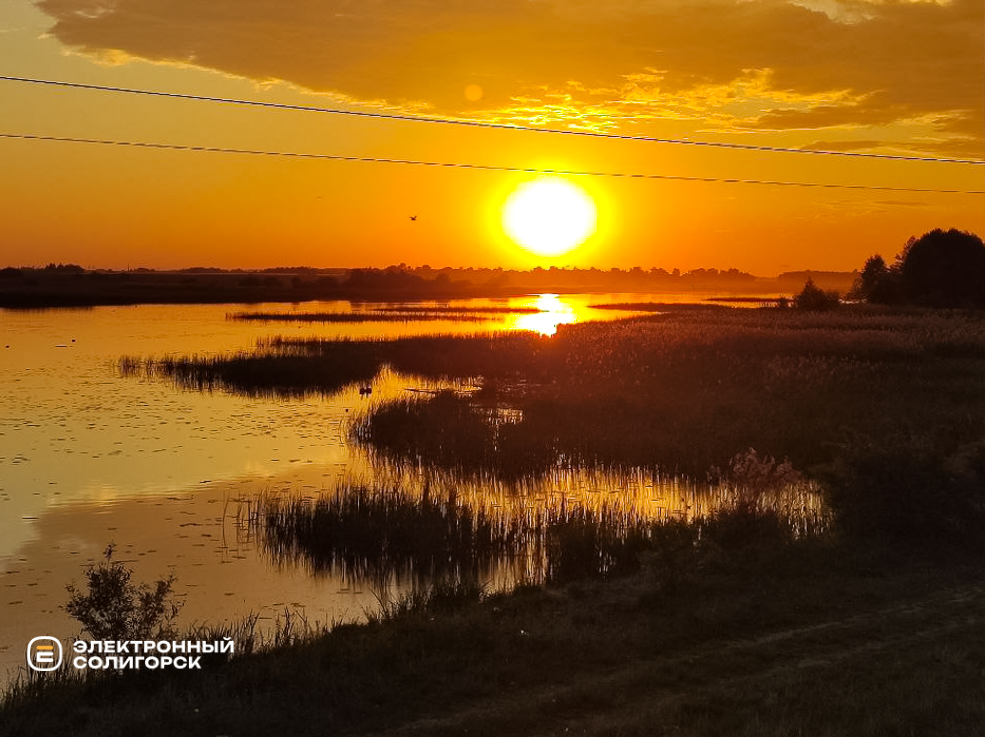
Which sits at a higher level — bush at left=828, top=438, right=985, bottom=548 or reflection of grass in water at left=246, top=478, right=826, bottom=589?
bush at left=828, top=438, right=985, bottom=548

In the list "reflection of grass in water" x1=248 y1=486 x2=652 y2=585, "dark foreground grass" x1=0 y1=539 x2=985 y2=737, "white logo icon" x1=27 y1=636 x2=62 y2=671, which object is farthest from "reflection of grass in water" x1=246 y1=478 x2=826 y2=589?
"white logo icon" x1=27 y1=636 x2=62 y2=671

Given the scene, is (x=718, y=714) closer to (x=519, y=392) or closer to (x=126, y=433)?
(x=126, y=433)

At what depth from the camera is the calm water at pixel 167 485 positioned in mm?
15156

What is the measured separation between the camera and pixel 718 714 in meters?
9.16

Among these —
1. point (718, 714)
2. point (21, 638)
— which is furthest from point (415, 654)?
point (21, 638)

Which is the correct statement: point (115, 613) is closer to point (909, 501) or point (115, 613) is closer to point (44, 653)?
point (44, 653)

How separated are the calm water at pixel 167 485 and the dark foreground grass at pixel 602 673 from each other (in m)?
2.95

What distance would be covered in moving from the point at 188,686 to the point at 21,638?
391 cm

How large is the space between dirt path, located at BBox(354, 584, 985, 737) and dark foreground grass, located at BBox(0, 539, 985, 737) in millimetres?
26

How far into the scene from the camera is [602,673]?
34.5 feet

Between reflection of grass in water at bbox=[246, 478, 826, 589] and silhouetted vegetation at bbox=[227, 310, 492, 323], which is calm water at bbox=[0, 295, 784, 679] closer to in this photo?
reflection of grass in water at bbox=[246, 478, 826, 589]

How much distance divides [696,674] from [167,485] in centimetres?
1664

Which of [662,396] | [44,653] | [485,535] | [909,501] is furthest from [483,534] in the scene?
[662,396]

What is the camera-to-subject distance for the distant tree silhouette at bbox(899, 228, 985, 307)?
326 ft
